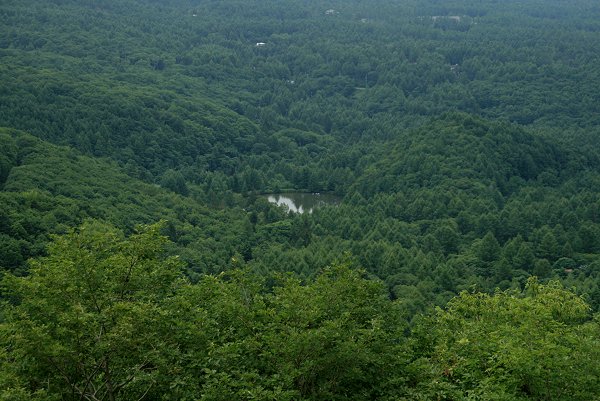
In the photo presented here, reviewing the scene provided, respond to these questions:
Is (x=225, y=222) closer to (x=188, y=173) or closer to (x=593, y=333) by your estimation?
(x=188, y=173)

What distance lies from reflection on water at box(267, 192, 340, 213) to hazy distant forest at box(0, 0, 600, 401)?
1790mm

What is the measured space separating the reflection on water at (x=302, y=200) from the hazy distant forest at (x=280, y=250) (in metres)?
1.79

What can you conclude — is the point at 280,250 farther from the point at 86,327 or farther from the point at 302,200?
the point at 86,327

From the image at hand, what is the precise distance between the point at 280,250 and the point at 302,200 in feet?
157

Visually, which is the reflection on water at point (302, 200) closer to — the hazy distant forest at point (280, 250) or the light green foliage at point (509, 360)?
the hazy distant forest at point (280, 250)

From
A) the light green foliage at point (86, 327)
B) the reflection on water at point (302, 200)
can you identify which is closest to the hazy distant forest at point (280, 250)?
the light green foliage at point (86, 327)

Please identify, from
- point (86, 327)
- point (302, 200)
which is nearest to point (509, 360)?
point (86, 327)

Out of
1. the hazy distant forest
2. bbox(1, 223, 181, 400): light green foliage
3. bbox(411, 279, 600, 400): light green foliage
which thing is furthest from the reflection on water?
Result: bbox(1, 223, 181, 400): light green foliage

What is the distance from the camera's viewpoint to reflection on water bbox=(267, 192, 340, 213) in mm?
137125

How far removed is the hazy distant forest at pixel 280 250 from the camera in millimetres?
23031

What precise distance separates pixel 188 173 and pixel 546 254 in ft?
256

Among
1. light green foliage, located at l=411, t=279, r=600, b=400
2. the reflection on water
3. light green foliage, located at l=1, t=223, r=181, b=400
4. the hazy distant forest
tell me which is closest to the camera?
light green foliage, located at l=1, t=223, r=181, b=400

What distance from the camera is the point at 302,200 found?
5576 inches

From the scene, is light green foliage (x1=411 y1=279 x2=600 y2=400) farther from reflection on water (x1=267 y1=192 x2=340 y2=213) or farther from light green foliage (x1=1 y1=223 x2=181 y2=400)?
reflection on water (x1=267 y1=192 x2=340 y2=213)
